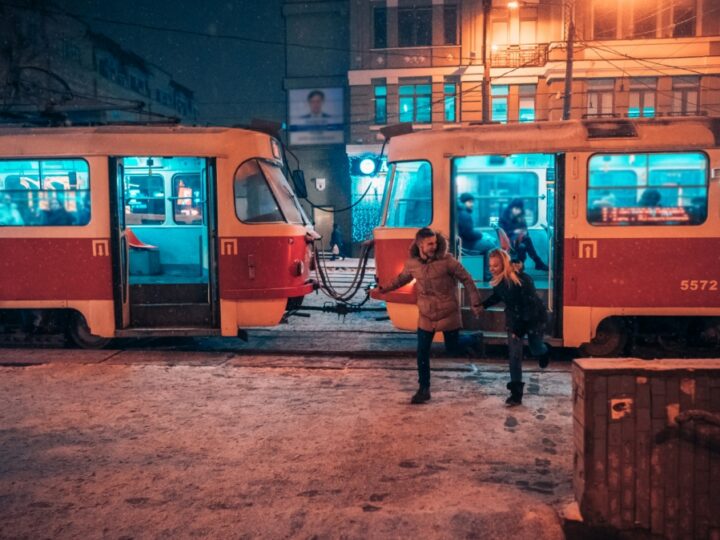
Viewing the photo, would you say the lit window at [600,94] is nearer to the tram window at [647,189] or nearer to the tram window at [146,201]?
the tram window at [647,189]

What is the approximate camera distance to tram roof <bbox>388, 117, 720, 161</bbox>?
8.55 meters

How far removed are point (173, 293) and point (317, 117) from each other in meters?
25.9

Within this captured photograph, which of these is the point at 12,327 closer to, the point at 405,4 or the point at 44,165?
the point at 44,165

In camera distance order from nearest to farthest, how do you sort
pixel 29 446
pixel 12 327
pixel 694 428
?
pixel 694 428 < pixel 29 446 < pixel 12 327

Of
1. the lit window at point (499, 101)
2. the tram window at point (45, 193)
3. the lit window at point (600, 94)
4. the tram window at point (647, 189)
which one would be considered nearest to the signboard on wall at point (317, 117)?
the lit window at point (499, 101)

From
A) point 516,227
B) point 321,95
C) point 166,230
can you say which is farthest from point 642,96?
point 166,230

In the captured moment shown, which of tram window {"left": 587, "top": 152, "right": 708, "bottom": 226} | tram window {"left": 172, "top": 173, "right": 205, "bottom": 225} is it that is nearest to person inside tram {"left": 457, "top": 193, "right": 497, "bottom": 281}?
tram window {"left": 587, "top": 152, "right": 708, "bottom": 226}

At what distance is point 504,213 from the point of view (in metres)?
11.9

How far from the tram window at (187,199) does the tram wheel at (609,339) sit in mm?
6857

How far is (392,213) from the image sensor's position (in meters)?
9.62

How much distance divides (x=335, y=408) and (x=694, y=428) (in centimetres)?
376

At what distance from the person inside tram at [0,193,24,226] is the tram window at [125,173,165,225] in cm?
260

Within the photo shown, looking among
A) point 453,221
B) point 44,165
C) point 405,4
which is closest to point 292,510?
point 453,221

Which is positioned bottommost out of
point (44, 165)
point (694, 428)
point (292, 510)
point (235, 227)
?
point (292, 510)
